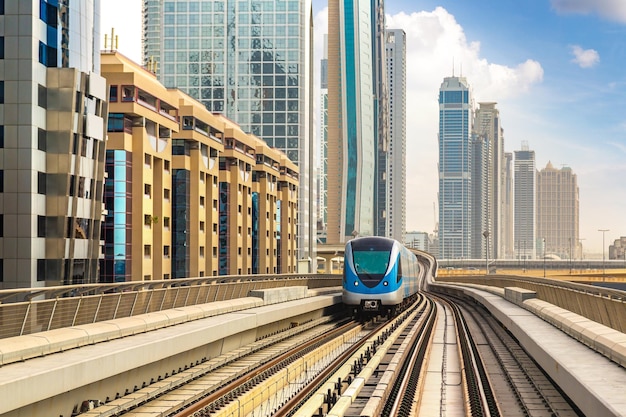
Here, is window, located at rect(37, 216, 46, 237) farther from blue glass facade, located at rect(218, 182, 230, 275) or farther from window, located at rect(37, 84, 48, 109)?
blue glass facade, located at rect(218, 182, 230, 275)

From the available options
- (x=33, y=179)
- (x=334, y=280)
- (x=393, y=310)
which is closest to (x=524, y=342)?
(x=393, y=310)

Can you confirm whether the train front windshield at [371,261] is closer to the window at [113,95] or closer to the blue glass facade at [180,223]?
the window at [113,95]

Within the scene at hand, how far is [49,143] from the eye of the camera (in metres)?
44.3

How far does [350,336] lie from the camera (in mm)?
31484

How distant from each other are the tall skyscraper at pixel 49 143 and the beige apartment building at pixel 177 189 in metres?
13.9

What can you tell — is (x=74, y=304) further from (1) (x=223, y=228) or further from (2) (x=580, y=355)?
(1) (x=223, y=228)

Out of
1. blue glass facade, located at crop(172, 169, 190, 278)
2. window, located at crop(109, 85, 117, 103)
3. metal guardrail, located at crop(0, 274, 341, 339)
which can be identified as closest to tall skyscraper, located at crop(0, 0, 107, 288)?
window, located at crop(109, 85, 117, 103)

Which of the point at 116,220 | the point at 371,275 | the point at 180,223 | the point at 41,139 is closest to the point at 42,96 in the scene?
the point at 41,139

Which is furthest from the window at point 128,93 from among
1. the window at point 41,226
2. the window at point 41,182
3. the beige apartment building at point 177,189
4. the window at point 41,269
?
the window at point 41,269

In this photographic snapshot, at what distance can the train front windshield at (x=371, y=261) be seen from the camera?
126 feet

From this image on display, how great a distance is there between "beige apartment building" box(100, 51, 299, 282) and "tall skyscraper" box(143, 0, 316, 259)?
23775 mm

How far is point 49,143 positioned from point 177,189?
110 ft

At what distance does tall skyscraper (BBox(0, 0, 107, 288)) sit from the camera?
139 ft

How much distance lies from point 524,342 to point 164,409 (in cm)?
1054
